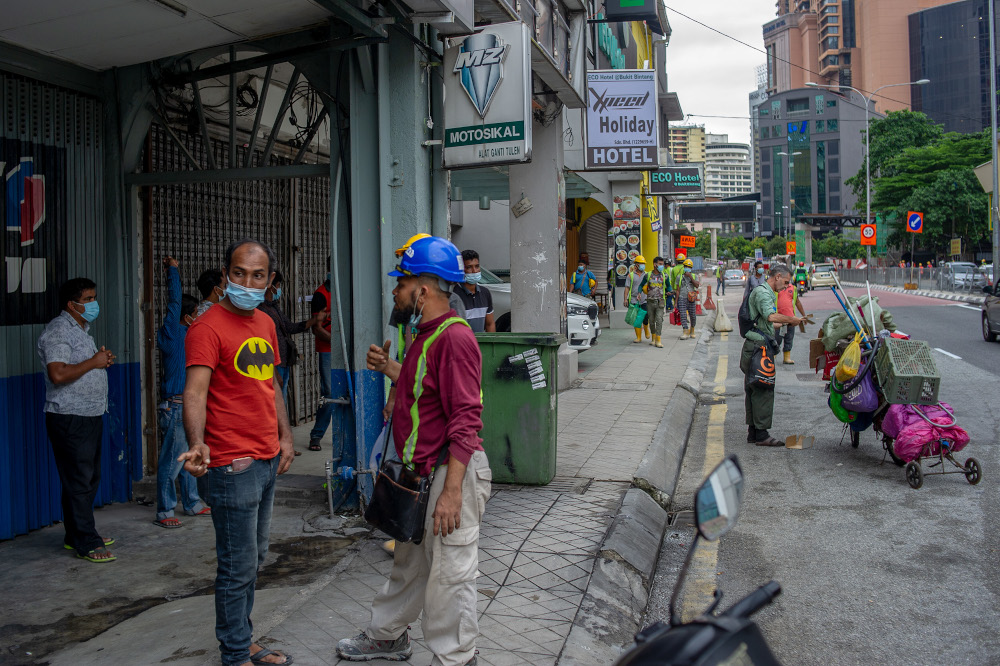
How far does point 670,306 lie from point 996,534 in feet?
65.5

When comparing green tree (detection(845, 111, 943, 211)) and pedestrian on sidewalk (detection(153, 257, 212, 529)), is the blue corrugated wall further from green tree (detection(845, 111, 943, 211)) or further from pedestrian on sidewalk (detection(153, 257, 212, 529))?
green tree (detection(845, 111, 943, 211))

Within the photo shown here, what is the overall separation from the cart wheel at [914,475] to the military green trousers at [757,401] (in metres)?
1.80

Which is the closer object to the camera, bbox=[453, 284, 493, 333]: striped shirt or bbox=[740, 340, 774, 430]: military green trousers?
bbox=[453, 284, 493, 333]: striped shirt

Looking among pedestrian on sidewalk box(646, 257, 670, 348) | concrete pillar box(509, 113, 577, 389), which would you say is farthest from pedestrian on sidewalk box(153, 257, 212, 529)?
pedestrian on sidewalk box(646, 257, 670, 348)

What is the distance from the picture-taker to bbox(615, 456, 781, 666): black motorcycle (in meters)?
1.60

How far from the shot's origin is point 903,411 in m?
6.95

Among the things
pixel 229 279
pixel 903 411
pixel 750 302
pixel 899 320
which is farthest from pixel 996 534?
pixel 899 320

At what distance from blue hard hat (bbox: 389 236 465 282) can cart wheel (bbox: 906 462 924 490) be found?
16.3 feet

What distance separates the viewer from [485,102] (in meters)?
5.92

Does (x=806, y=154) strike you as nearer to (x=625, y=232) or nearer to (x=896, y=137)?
(x=896, y=137)

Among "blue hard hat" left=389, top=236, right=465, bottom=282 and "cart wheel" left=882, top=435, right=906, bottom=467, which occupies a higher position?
"blue hard hat" left=389, top=236, right=465, bottom=282

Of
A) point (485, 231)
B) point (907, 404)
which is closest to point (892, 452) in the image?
point (907, 404)

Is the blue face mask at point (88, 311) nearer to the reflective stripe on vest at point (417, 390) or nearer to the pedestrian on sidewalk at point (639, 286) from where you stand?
the reflective stripe on vest at point (417, 390)

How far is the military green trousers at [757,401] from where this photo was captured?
8.36 metres
